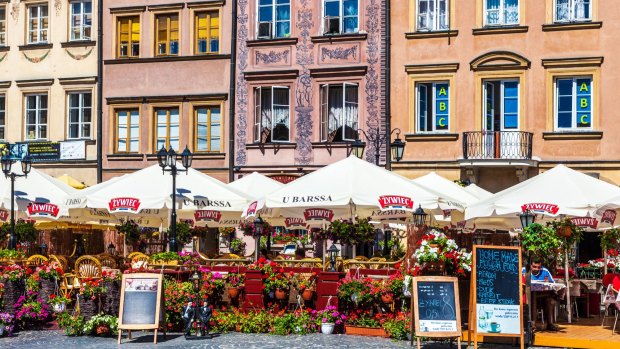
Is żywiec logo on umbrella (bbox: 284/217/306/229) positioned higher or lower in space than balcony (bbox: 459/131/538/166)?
lower

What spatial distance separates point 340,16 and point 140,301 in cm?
1770

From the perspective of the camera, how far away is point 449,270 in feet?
60.5

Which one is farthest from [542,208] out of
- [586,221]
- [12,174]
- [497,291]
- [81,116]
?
[81,116]

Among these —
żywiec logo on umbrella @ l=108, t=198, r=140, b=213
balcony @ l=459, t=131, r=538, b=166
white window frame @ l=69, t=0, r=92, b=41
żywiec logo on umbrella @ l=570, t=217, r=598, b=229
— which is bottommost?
żywiec logo on umbrella @ l=570, t=217, r=598, b=229

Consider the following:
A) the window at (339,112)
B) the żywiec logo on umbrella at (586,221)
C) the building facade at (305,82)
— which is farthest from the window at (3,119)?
the żywiec logo on umbrella at (586,221)

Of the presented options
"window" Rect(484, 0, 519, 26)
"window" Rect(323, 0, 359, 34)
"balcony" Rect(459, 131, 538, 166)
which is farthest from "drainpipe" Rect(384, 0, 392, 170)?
"window" Rect(484, 0, 519, 26)

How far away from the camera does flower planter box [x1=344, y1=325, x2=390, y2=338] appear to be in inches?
767

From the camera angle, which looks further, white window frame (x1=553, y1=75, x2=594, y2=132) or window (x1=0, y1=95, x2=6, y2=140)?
window (x1=0, y1=95, x2=6, y2=140)

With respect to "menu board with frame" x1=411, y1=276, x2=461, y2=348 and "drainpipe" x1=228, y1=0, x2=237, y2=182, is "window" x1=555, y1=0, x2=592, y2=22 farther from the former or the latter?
"menu board with frame" x1=411, y1=276, x2=461, y2=348

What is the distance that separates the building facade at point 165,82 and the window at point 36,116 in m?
2.53

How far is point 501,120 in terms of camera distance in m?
33.1

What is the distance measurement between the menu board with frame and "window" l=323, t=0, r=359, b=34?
17843 millimetres

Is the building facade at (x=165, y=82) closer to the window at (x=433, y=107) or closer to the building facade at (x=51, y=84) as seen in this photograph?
the building facade at (x=51, y=84)

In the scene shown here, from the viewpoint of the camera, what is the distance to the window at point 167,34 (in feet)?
122
